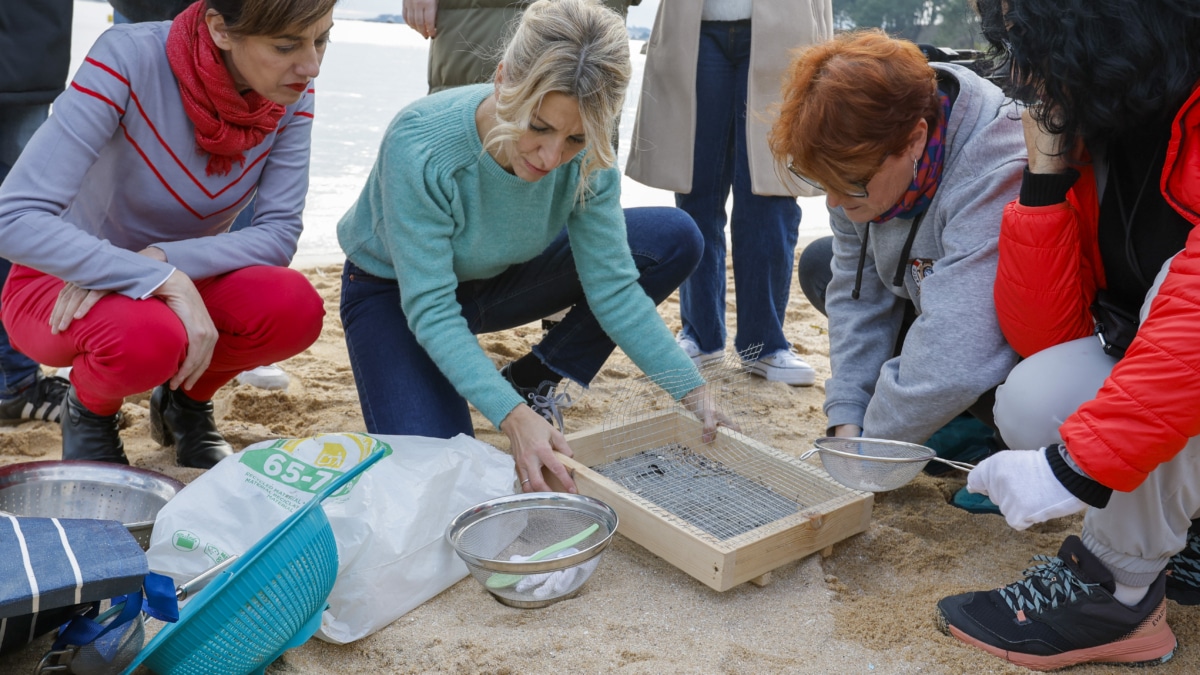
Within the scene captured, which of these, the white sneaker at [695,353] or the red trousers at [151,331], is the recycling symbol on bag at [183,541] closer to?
the red trousers at [151,331]

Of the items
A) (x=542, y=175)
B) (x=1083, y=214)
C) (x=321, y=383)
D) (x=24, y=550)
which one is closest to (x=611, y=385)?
(x=321, y=383)

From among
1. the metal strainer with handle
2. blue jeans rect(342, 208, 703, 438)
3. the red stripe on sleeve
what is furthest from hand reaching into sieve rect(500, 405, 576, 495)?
the red stripe on sleeve

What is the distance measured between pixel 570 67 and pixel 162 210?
0.95m

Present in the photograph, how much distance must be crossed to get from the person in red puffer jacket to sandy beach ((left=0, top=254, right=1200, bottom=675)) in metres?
0.10

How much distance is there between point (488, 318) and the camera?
94.9 inches

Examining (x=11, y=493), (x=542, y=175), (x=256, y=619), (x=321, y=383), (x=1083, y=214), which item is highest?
(x=1083, y=214)

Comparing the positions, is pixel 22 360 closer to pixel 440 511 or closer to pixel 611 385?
pixel 440 511

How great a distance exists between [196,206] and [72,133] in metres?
0.29

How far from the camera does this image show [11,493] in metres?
1.84

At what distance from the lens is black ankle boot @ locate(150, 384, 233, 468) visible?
228 cm

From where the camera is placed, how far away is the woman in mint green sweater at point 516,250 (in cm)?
183

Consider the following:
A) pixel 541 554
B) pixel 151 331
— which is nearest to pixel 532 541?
pixel 541 554

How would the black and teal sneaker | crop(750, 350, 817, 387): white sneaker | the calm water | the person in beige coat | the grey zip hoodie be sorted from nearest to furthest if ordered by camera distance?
the black and teal sneaker < the grey zip hoodie < the person in beige coat < crop(750, 350, 817, 387): white sneaker < the calm water

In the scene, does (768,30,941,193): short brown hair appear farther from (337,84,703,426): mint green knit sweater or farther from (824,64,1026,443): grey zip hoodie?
(337,84,703,426): mint green knit sweater
